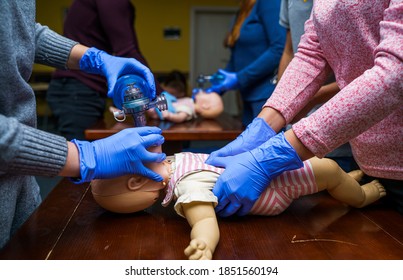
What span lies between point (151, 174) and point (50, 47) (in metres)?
0.51

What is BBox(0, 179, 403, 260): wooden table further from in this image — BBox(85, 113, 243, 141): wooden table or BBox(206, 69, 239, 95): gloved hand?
BBox(206, 69, 239, 95): gloved hand

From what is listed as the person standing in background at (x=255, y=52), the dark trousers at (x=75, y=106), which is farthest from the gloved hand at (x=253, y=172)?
the dark trousers at (x=75, y=106)

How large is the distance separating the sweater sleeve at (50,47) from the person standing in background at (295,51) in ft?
2.70

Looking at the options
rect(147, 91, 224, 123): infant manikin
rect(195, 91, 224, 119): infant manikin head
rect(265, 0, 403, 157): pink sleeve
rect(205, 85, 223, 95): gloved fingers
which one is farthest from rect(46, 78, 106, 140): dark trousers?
rect(265, 0, 403, 157): pink sleeve

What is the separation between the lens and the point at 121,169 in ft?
3.00

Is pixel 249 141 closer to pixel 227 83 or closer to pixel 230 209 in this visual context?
pixel 230 209

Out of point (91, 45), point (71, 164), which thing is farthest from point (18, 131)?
point (91, 45)

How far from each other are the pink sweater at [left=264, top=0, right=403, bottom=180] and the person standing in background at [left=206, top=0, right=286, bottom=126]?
92 centimetres

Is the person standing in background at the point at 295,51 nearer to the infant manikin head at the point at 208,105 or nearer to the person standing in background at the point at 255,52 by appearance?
the person standing in background at the point at 255,52

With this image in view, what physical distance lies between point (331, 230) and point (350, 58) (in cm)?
44

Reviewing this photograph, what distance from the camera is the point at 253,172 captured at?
0.99 meters
